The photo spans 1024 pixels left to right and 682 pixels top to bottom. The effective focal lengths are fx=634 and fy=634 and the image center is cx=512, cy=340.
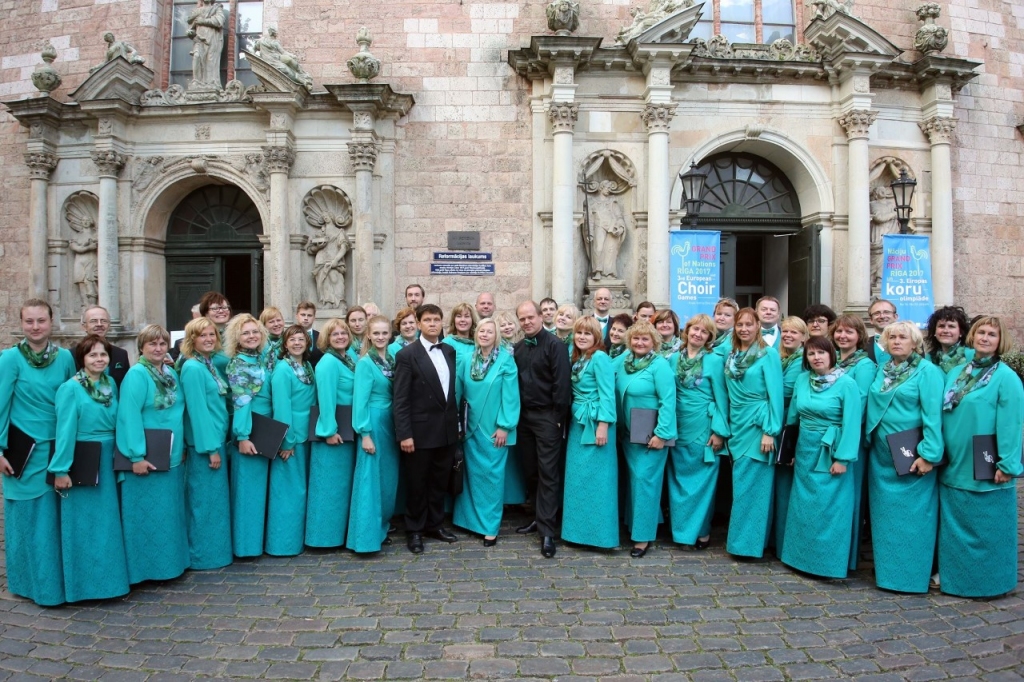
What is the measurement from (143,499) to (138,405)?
2.26ft

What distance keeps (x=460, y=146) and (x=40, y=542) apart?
837 cm

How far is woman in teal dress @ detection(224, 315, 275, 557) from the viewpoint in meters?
5.07

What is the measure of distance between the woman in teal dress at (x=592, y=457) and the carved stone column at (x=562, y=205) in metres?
5.02

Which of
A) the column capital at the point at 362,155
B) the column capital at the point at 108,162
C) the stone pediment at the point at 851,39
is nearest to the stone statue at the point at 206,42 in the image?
the column capital at the point at 108,162

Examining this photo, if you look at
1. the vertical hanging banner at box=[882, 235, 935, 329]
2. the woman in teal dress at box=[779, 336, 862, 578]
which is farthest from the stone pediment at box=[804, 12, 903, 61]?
the woman in teal dress at box=[779, 336, 862, 578]

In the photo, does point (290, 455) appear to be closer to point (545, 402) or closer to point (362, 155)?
point (545, 402)

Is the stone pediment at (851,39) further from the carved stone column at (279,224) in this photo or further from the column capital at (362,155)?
the carved stone column at (279,224)

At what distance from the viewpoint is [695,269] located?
34.0 feet

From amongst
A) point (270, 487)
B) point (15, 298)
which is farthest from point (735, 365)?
point (15, 298)

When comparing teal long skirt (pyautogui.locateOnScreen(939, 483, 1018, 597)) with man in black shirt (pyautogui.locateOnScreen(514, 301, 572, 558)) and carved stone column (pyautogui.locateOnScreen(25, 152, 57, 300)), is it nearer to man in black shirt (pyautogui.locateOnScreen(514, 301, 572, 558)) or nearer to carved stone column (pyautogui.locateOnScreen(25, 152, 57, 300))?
man in black shirt (pyautogui.locateOnScreen(514, 301, 572, 558))

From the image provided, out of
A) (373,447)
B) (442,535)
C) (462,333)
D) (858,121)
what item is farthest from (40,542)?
(858,121)

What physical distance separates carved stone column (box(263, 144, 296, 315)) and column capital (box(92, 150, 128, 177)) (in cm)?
254

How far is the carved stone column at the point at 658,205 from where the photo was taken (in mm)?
10555

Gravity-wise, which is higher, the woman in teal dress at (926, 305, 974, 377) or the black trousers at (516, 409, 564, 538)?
the woman in teal dress at (926, 305, 974, 377)
